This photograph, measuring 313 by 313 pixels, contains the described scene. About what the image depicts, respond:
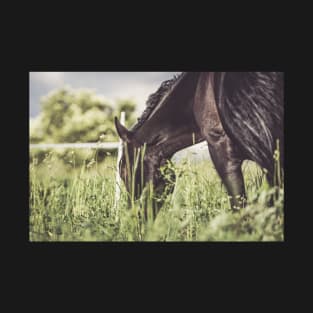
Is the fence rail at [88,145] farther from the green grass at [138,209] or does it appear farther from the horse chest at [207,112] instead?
the horse chest at [207,112]

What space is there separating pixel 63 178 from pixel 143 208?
821 mm

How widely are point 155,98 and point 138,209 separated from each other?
104 centimetres

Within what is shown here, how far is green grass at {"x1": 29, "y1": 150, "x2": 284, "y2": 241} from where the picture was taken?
4.67 m

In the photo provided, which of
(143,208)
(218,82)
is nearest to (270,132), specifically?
(218,82)

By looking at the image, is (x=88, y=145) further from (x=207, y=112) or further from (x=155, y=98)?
(x=207, y=112)

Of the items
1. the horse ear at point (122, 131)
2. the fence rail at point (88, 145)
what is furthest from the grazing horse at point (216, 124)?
the fence rail at point (88, 145)

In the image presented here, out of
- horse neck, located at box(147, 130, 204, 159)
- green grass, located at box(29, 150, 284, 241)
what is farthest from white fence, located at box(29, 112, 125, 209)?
horse neck, located at box(147, 130, 204, 159)

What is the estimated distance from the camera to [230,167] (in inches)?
187

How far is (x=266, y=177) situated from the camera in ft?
15.5

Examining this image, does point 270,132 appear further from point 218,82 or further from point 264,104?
point 218,82

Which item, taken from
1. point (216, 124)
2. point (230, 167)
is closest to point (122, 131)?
point (216, 124)

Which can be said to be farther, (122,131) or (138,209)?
(122,131)

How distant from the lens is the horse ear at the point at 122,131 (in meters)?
4.91

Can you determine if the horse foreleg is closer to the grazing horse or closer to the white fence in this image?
the grazing horse
